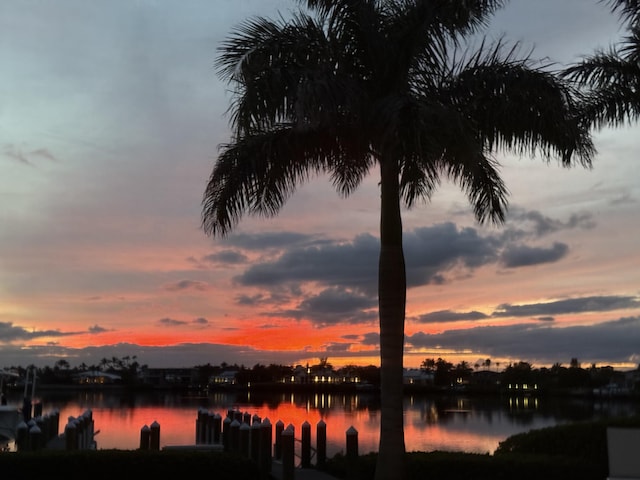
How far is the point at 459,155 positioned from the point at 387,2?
336 centimetres

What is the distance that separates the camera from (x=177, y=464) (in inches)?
518

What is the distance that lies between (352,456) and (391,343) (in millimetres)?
4039

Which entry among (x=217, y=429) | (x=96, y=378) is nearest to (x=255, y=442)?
(x=217, y=429)

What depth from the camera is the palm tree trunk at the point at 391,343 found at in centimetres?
1158

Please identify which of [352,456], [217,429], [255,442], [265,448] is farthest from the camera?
[217,429]

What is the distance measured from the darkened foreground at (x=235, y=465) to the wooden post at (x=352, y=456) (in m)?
0.02

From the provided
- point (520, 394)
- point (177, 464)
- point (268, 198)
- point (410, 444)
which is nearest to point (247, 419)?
point (177, 464)

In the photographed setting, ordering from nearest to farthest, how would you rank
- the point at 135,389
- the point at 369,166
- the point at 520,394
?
the point at 369,166, the point at 520,394, the point at 135,389

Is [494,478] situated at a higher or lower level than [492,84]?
lower

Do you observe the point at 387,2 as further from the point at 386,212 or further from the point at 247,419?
the point at 247,419

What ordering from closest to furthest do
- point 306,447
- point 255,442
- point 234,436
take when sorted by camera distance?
point 255,442 → point 306,447 → point 234,436

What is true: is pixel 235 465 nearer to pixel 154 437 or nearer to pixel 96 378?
pixel 154 437

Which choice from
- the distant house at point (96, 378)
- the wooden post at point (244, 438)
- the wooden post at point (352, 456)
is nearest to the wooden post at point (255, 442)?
the wooden post at point (244, 438)

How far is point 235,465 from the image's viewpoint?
13297 millimetres
